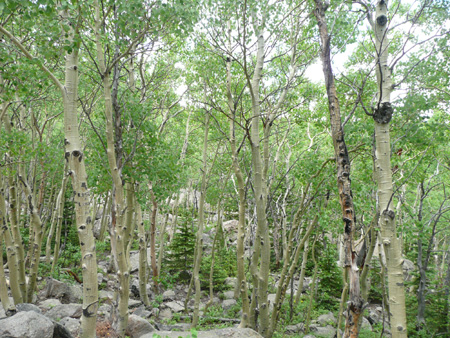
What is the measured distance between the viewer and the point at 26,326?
15.9 feet

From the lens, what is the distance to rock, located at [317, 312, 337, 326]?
10.3m

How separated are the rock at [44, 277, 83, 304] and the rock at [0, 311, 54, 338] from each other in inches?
187


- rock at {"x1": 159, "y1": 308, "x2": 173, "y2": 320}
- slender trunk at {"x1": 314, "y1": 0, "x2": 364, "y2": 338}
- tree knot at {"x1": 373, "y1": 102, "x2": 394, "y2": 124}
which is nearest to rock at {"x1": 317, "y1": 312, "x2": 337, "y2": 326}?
rock at {"x1": 159, "y1": 308, "x2": 173, "y2": 320}

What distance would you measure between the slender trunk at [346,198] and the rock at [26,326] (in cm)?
472

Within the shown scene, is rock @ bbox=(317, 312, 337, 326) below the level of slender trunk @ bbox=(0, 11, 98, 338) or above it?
below

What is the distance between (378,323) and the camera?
11.2 m

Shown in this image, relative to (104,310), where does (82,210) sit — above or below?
above

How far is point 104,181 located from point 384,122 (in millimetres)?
5707

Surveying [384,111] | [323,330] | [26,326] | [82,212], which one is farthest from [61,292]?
[384,111]

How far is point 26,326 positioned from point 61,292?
5.10 meters

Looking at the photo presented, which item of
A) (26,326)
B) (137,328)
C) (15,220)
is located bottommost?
(137,328)

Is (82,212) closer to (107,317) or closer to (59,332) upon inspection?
(59,332)

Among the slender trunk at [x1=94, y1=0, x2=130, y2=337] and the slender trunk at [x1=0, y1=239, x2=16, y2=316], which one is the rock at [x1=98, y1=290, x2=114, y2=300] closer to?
the slender trunk at [x1=0, y1=239, x2=16, y2=316]

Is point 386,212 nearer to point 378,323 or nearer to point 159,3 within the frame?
point 159,3
